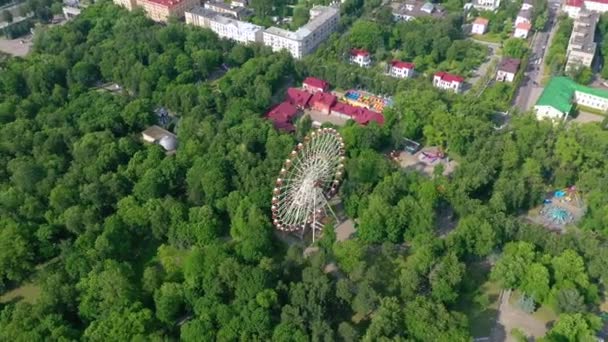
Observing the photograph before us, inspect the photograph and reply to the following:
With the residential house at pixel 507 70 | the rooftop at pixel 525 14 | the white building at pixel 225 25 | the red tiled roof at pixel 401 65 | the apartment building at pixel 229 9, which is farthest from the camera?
the apartment building at pixel 229 9

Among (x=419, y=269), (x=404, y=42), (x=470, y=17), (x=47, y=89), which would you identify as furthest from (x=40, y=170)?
(x=470, y=17)

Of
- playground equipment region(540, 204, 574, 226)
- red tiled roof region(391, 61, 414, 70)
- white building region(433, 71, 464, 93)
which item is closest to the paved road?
white building region(433, 71, 464, 93)

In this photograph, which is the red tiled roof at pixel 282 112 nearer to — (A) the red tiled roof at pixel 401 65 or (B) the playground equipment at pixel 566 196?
(A) the red tiled roof at pixel 401 65

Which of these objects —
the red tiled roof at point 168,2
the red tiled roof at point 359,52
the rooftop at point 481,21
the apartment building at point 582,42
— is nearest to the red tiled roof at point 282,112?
the red tiled roof at point 359,52

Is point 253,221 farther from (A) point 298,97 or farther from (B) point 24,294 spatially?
(A) point 298,97

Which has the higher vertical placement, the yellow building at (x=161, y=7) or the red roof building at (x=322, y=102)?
the yellow building at (x=161, y=7)

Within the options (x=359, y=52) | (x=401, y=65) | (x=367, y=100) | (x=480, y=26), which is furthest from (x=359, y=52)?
(x=480, y=26)
